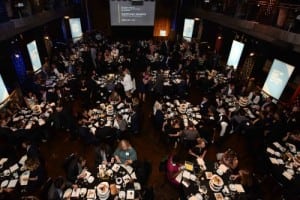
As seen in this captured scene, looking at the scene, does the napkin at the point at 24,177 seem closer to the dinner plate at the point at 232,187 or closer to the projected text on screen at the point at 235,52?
the dinner plate at the point at 232,187

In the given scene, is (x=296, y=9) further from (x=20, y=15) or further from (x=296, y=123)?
(x=20, y=15)

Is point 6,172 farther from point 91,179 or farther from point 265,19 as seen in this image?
point 265,19

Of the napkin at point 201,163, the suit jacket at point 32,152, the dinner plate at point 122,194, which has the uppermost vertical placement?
the suit jacket at point 32,152

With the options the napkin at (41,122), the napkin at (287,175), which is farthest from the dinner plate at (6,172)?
the napkin at (287,175)

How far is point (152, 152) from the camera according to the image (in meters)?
6.55

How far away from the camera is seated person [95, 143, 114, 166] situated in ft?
16.6

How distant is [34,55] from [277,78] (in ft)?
37.9

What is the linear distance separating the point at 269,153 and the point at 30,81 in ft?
29.5

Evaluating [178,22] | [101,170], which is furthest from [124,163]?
[178,22]

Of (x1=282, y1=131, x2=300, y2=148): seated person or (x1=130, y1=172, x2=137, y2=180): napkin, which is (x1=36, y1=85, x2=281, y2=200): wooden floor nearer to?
(x1=130, y1=172, x2=137, y2=180): napkin

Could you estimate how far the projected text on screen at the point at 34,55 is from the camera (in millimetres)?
9953

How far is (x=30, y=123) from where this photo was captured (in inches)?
246

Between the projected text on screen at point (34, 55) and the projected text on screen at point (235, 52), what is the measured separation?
10781mm

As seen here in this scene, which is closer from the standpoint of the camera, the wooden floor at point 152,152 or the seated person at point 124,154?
the seated person at point 124,154
